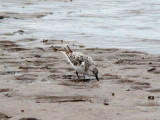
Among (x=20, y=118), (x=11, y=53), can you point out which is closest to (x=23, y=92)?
(x=20, y=118)

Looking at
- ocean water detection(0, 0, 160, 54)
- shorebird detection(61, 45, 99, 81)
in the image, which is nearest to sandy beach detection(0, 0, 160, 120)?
ocean water detection(0, 0, 160, 54)

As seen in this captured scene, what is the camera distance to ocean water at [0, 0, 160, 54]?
57.6ft

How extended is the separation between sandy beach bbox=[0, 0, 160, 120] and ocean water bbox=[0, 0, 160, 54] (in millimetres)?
135

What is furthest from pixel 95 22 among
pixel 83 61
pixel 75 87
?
pixel 75 87

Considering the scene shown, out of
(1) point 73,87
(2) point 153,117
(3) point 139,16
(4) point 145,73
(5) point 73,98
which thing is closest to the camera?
(2) point 153,117

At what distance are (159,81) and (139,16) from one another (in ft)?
43.7

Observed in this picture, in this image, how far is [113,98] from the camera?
9648 millimetres

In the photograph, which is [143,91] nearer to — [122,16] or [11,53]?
[11,53]

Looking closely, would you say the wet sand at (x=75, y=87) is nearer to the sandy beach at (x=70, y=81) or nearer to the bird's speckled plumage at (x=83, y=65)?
the sandy beach at (x=70, y=81)

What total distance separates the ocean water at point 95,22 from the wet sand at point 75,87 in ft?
7.70

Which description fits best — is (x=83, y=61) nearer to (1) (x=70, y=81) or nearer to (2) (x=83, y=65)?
(2) (x=83, y=65)

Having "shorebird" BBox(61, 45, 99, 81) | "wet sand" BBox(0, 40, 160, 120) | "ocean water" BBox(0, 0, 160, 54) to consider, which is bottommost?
"ocean water" BBox(0, 0, 160, 54)

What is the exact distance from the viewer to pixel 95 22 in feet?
73.2

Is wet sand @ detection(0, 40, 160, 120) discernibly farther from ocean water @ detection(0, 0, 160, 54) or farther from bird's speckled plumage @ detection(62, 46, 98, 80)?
ocean water @ detection(0, 0, 160, 54)
